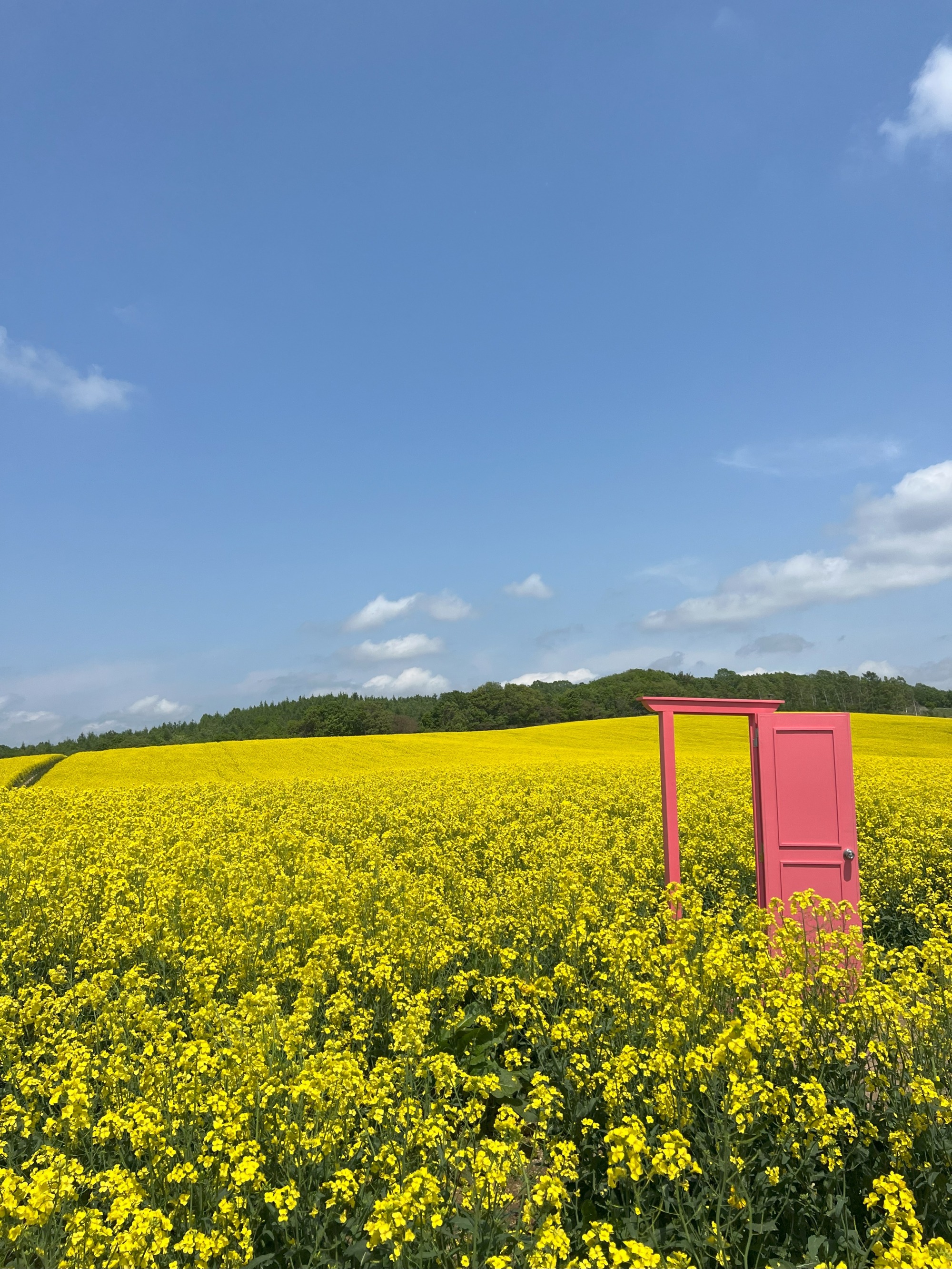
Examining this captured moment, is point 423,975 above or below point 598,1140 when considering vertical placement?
above

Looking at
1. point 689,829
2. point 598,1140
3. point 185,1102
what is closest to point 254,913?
point 185,1102

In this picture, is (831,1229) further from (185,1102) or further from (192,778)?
(192,778)

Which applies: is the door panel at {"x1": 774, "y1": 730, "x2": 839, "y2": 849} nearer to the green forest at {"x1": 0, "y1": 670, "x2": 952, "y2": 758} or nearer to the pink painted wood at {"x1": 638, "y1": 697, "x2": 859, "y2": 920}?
the pink painted wood at {"x1": 638, "y1": 697, "x2": 859, "y2": 920}

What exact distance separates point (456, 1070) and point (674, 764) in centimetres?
429

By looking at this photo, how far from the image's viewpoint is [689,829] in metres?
11.8

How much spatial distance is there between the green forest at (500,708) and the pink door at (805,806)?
57320 millimetres

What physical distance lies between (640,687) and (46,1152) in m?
70.3

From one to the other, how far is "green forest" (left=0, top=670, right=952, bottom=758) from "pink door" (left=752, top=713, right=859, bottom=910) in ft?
188

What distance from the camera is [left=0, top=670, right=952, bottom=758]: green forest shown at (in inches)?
2697

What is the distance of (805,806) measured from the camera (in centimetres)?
749

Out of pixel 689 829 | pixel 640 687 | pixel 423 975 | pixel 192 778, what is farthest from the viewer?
pixel 640 687

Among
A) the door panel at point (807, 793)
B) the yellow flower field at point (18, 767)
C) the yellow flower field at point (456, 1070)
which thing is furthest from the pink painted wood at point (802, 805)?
the yellow flower field at point (18, 767)

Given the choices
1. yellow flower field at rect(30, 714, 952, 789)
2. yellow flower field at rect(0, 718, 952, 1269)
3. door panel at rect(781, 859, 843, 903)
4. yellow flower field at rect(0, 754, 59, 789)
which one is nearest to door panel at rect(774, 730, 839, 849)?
door panel at rect(781, 859, 843, 903)

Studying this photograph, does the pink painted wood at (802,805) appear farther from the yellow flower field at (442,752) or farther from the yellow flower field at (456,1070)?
the yellow flower field at (442,752)
